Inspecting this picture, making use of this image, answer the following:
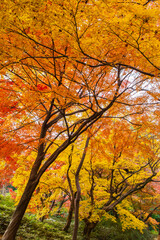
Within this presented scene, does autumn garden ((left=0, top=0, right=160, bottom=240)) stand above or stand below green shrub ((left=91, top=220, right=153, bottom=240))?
above

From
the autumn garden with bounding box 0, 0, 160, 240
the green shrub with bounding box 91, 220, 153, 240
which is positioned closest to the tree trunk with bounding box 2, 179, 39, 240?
the autumn garden with bounding box 0, 0, 160, 240

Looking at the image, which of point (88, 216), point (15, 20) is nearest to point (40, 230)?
point (88, 216)

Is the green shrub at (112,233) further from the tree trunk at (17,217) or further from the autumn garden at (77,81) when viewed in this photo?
the tree trunk at (17,217)

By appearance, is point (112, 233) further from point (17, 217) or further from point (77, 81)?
point (77, 81)

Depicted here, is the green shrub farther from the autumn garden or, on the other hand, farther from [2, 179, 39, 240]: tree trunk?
[2, 179, 39, 240]: tree trunk

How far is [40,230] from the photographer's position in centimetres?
645

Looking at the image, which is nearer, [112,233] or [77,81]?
[77,81]

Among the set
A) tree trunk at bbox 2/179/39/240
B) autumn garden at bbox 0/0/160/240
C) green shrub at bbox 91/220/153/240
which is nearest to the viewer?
autumn garden at bbox 0/0/160/240

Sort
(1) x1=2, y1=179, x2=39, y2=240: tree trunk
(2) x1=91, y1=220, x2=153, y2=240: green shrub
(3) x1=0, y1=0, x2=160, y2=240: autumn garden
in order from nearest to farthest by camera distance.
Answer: (3) x1=0, y1=0, x2=160, y2=240: autumn garden → (1) x1=2, y1=179, x2=39, y2=240: tree trunk → (2) x1=91, y1=220, x2=153, y2=240: green shrub

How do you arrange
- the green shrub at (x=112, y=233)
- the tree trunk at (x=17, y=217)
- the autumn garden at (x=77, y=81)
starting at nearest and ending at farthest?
the autumn garden at (x=77, y=81)
the tree trunk at (x=17, y=217)
the green shrub at (x=112, y=233)

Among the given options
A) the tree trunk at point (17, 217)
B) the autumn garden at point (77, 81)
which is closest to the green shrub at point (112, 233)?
the autumn garden at point (77, 81)

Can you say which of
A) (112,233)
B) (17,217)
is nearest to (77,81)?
(17,217)

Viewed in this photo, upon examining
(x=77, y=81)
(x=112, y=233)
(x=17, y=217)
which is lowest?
(x=17, y=217)

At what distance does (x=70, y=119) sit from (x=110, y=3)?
5.07m
